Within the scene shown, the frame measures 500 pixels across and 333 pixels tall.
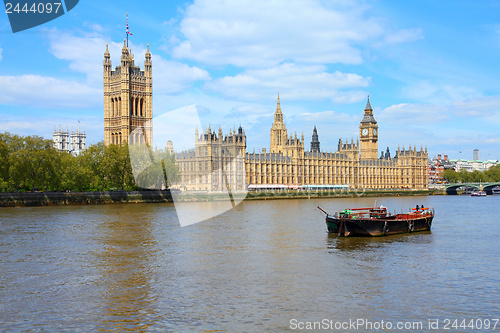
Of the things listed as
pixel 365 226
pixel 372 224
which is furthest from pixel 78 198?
pixel 372 224

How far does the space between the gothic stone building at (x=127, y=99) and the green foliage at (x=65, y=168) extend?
30.4 metres

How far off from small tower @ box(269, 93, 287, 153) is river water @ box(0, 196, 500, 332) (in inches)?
3873

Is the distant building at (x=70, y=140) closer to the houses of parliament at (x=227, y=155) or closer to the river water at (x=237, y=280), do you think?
the houses of parliament at (x=227, y=155)

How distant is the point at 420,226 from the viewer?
39.8 metres

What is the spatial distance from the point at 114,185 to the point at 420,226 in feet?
156

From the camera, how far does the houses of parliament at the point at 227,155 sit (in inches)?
4134

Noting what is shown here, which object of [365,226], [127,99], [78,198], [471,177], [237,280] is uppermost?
[127,99]

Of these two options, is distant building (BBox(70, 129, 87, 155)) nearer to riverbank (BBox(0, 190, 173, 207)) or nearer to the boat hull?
riverbank (BBox(0, 190, 173, 207))

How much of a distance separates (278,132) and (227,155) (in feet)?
95.8

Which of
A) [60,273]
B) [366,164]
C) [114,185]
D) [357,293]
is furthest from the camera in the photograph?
[366,164]

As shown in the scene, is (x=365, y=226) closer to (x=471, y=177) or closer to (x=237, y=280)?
(x=237, y=280)

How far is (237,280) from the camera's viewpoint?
21406 millimetres

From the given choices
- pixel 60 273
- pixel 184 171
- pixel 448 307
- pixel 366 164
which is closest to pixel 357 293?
pixel 448 307

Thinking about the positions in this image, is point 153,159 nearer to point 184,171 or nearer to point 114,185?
point 114,185
